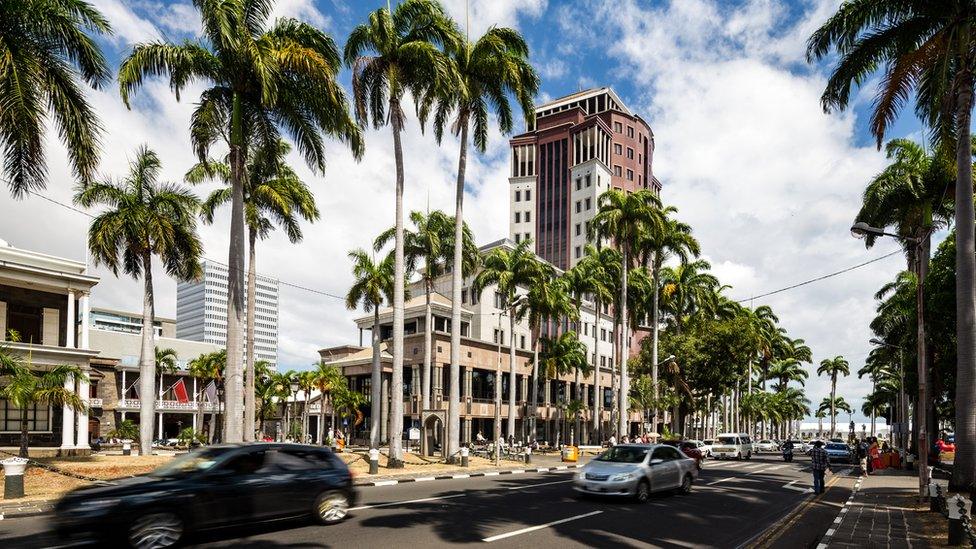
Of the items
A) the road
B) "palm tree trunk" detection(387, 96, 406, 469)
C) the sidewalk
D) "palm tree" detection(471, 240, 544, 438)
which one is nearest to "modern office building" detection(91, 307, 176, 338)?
"palm tree" detection(471, 240, 544, 438)

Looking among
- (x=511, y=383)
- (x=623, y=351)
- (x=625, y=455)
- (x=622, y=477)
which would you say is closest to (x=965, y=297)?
(x=625, y=455)

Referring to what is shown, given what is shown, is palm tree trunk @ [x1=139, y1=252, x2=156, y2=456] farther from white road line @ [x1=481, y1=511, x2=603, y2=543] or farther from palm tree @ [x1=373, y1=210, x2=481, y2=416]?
white road line @ [x1=481, y1=511, x2=603, y2=543]

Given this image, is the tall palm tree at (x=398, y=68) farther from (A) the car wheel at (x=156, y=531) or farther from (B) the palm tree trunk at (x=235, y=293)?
(A) the car wheel at (x=156, y=531)

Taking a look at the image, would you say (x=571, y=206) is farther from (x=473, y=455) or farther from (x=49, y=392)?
(x=49, y=392)

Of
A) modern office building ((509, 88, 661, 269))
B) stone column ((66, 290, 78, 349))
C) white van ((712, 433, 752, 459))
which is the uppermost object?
modern office building ((509, 88, 661, 269))

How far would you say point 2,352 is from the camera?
26.3 meters

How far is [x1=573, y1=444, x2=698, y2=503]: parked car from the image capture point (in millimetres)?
16578

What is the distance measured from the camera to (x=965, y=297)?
62.7ft

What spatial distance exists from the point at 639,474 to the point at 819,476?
26.4ft

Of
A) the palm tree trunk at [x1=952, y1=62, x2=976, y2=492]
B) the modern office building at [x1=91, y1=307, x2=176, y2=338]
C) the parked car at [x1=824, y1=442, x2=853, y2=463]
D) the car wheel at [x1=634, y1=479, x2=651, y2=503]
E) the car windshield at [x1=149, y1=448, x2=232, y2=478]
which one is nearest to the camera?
the car windshield at [x1=149, y1=448, x2=232, y2=478]

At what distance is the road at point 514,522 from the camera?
428 inches

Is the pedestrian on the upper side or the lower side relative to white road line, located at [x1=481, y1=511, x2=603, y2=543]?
lower

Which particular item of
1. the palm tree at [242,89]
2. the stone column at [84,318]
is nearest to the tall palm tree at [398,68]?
the palm tree at [242,89]

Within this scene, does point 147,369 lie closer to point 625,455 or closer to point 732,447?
point 625,455
